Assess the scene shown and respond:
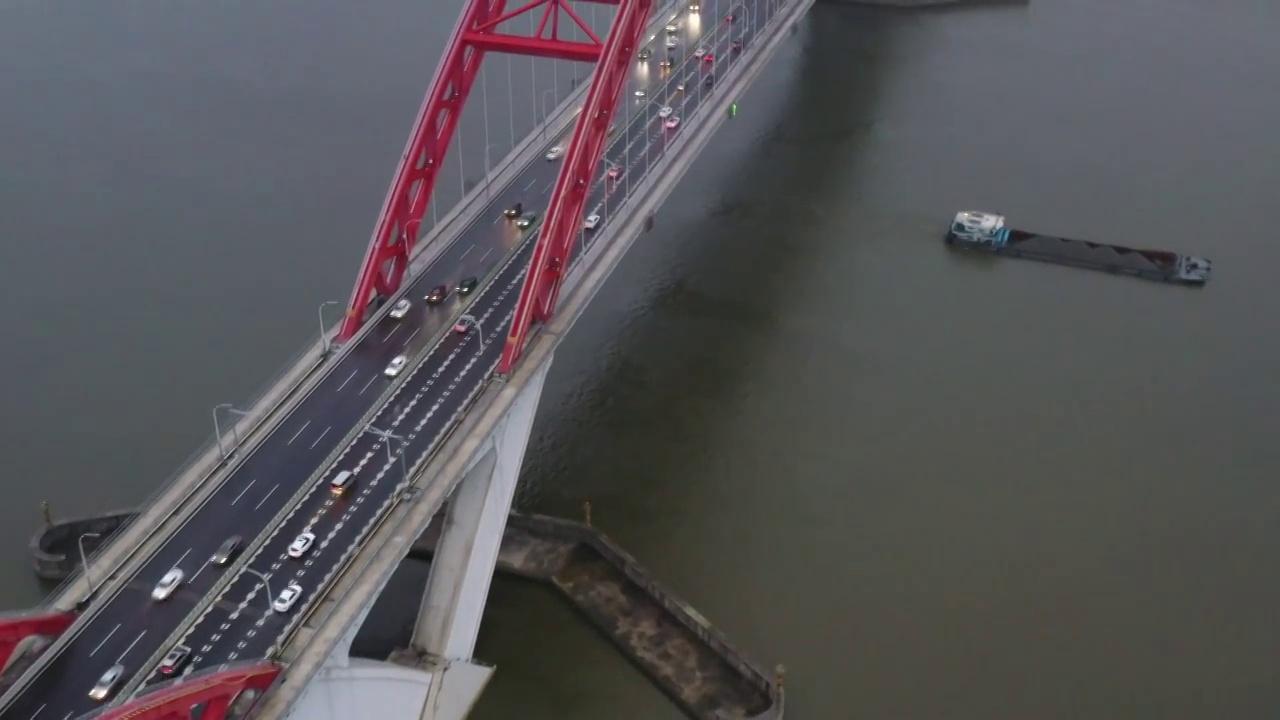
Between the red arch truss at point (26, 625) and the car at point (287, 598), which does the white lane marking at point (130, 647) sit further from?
the car at point (287, 598)

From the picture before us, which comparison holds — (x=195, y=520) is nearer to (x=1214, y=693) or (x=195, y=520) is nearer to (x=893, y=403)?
(x=893, y=403)

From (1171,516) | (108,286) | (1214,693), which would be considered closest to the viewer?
(1214,693)

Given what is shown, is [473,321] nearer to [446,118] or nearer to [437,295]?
[437,295]

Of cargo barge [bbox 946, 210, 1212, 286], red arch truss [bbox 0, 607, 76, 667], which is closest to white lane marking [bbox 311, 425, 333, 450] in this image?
red arch truss [bbox 0, 607, 76, 667]

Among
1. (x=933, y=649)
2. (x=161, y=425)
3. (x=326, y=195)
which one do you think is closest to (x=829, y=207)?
(x=326, y=195)

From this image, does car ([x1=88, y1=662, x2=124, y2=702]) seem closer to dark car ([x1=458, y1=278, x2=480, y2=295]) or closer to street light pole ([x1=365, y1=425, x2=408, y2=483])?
street light pole ([x1=365, y1=425, x2=408, y2=483])

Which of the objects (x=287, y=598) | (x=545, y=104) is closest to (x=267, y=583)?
(x=287, y=598)
